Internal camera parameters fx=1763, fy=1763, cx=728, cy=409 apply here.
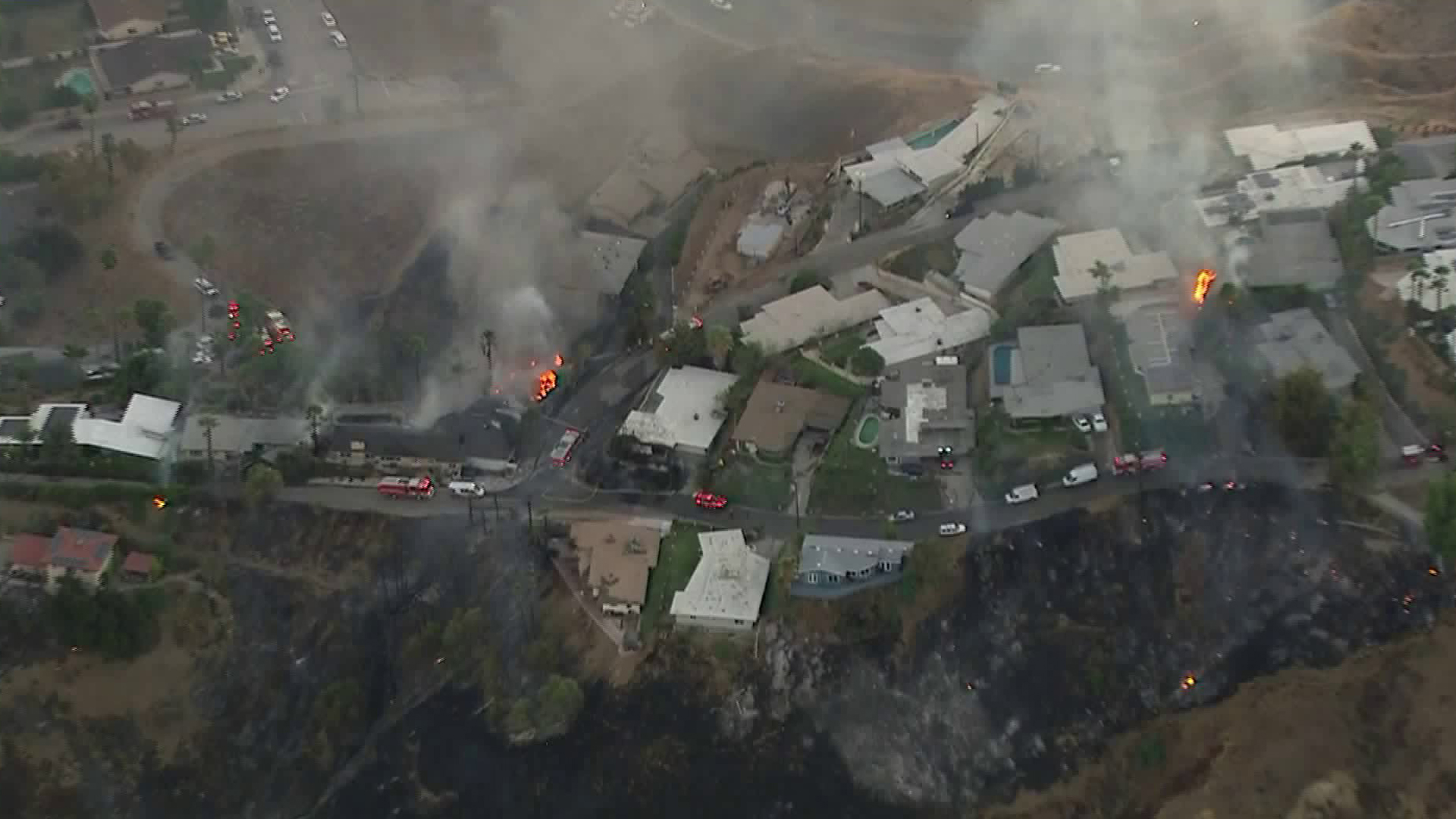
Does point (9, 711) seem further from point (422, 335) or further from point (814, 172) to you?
point (814, 172)

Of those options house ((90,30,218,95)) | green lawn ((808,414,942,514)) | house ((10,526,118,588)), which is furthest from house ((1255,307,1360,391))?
house ((90,30,218,95))

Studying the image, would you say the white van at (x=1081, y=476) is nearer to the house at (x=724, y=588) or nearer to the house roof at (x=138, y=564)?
the house at (x=724, y=588)

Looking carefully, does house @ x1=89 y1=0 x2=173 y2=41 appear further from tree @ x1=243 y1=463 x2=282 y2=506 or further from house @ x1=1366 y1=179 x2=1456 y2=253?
house @ x1=1366 y1=179 x2=1456 y2=253

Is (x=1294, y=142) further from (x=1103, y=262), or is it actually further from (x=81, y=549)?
(x=81, y=549)

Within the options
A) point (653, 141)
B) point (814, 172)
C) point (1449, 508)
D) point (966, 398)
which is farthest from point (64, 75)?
point (1449, 508)

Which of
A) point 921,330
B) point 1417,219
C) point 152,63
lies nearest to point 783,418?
point 921,330

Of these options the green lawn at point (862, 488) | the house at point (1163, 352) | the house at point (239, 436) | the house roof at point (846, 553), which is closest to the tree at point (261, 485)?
the house at point (239, 436)
